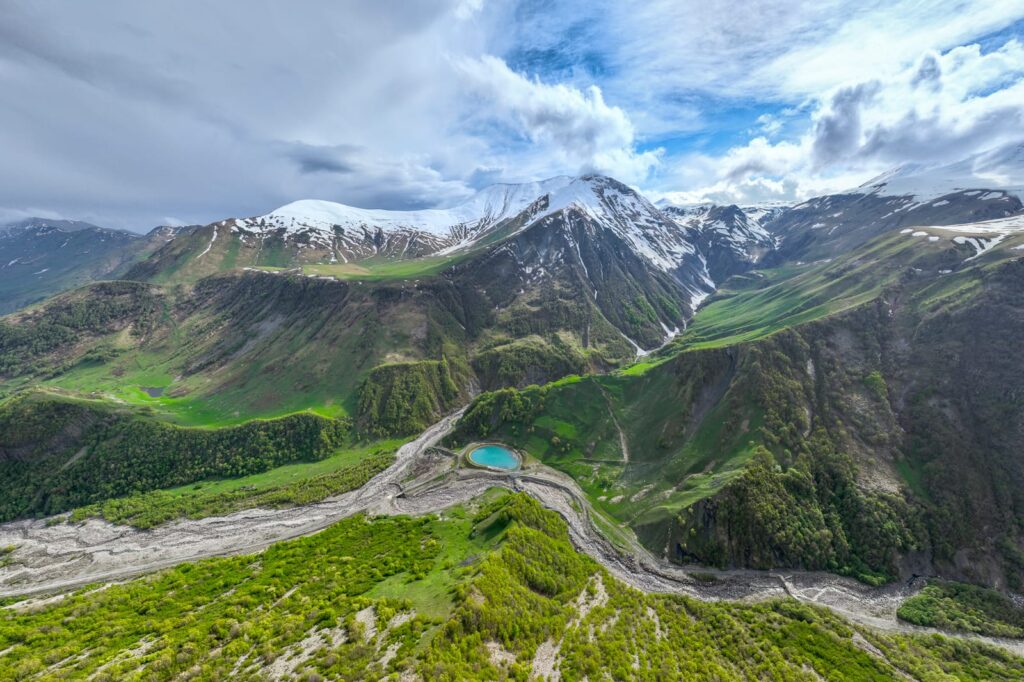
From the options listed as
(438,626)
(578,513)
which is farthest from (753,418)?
(438,626)

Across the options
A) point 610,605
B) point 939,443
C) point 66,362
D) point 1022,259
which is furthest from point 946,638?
point 66,362

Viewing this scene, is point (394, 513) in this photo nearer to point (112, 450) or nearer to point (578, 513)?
point (578, 513)

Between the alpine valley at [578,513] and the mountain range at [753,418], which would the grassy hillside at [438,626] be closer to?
the alpine valley at [578,513]

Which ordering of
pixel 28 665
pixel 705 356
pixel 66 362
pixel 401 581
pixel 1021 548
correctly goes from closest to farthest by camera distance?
1. pixel 28 665
2. pixel 401 581
3. pixel 1021 548
4. pixel 705 356
5. pixel 66 362

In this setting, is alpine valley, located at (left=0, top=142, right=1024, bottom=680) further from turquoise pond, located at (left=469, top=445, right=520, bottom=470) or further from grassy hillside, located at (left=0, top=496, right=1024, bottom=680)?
turquoise pond, located at (left=469, top=445, right=520, bottom=470)

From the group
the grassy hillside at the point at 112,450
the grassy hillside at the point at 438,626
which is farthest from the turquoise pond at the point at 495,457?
the grassy hillside at the point at 112,450

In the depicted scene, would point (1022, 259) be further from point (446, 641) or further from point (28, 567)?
point (28, 567)

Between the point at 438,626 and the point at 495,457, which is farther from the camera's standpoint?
the point at 495,457

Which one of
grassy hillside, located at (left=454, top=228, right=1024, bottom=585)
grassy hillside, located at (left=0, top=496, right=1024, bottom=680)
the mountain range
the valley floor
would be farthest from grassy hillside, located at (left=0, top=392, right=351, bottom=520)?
grassy hillside, located at (left=454, top=228, right=1024, bottom=585)
